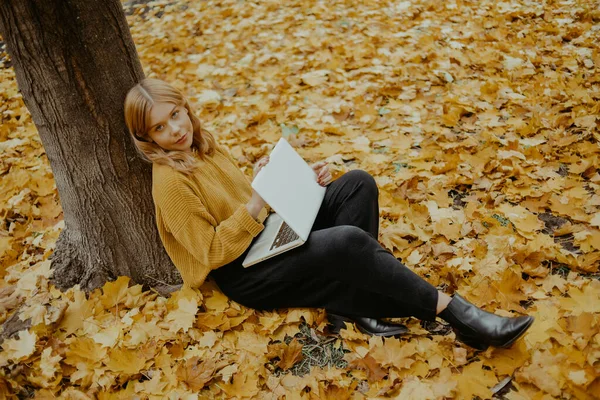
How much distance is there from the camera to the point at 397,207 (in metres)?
2.56

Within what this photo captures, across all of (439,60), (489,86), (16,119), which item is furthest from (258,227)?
(16,119)

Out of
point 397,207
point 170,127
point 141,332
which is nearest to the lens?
point 170,127

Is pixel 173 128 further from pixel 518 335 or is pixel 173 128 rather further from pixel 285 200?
pixel 518 335

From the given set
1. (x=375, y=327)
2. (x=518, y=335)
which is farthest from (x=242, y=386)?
(x=518, y=335)

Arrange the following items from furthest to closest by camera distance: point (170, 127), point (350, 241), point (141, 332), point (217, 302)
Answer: point (217, 302) → point (141, 332) → point (170, 127) → point (350, 241)

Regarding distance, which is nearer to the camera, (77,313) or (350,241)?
(350,241)

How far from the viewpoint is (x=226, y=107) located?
380 centimetres

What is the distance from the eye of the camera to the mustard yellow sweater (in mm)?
1793

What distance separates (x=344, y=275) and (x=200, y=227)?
0.65 metres

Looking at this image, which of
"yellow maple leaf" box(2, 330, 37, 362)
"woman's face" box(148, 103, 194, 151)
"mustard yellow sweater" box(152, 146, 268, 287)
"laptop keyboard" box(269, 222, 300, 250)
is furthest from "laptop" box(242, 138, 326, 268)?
"yellow maple leaf" box(2, 330, 37, 362)

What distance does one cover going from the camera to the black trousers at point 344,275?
1.73m

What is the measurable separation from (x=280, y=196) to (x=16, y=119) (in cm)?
336

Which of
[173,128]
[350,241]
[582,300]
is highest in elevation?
[173,128]

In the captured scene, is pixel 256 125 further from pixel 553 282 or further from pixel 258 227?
pixel 553 282
